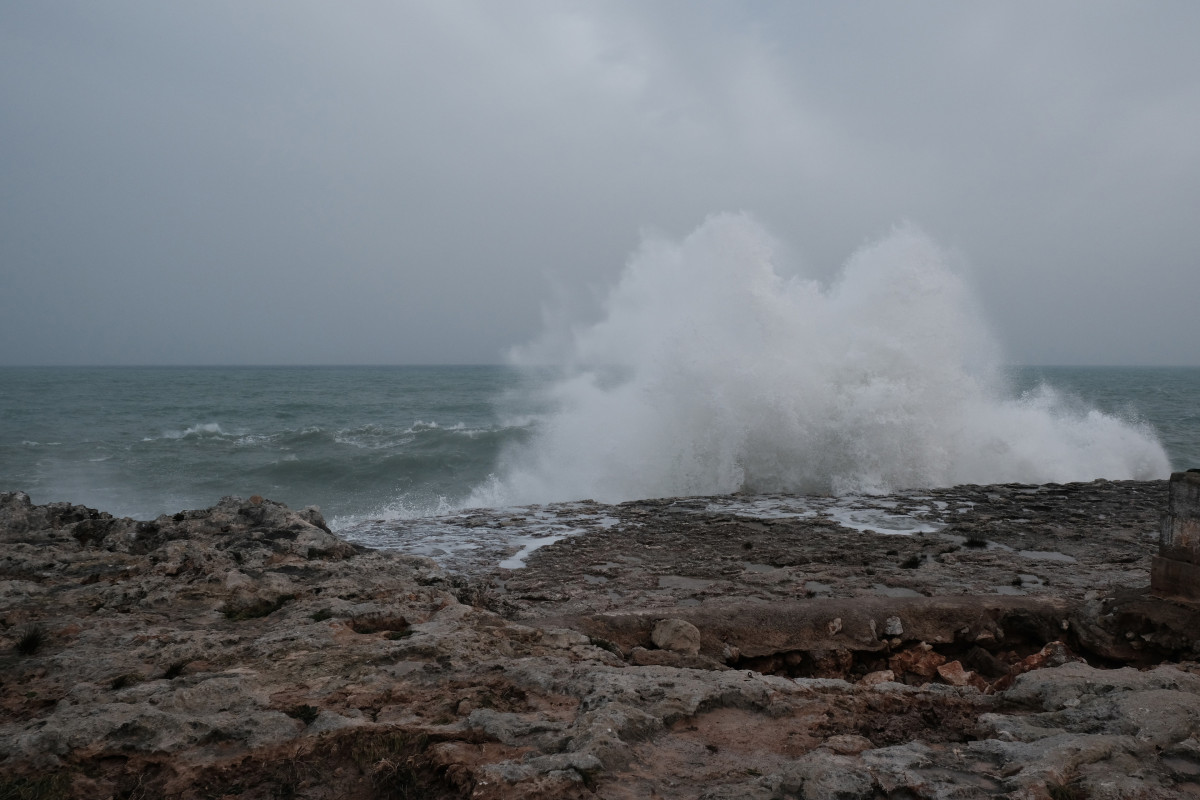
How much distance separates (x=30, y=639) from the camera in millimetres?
3693

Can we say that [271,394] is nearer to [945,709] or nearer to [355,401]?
[355,401]

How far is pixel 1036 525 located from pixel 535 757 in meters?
8.61

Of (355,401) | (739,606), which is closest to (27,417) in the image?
(355,401)

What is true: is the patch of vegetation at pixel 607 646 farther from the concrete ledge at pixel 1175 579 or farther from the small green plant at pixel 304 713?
the concrete ledge at pixel 1175 579

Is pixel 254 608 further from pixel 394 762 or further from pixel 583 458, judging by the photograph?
pixel 583 458

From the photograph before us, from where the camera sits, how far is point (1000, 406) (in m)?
16.0

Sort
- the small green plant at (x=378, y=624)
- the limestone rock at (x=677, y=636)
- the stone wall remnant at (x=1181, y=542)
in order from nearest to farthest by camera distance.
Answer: the small green plant at (x=378, y=624), the limestone rock at (x=677, y=636), the stone wall remnant at (x=1181, y=542)

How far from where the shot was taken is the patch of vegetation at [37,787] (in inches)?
93.7

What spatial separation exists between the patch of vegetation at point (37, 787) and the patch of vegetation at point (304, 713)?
0.77 metres

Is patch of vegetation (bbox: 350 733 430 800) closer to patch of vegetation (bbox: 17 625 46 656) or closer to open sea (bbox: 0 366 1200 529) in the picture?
patch of vegetation (bbox: 17 625 46 656)

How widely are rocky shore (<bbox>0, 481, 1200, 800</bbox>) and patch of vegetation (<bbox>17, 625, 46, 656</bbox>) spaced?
0.03 feet

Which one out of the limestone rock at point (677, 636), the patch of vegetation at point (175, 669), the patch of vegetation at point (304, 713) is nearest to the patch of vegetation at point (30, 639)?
the patch of vegetation at point (175, 669)

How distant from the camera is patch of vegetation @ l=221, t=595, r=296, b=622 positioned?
14.2 ft

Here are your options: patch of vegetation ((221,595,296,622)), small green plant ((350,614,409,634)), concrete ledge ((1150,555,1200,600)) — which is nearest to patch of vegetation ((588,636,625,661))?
small green plant ((350,614,409,634))
